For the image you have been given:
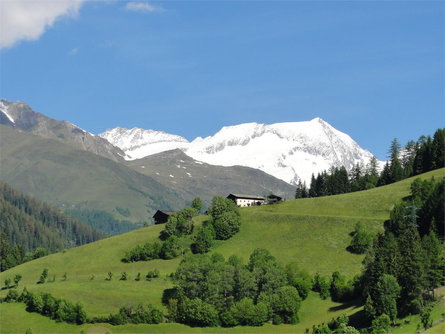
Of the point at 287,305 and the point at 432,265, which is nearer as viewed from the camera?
the point at 432,265

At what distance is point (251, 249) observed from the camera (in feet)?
497

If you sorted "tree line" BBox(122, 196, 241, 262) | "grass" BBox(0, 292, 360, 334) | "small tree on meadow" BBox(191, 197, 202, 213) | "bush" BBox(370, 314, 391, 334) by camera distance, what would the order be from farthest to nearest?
"small tree on meadow" BBox(191, 197, 202, 213) → "tree line" BBox(122, 196, 241, 262) → "grass" BBox(0, 292, 360, 334) → "bush" BBox(370, 314, 391, 334)

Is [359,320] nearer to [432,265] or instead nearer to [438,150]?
[432,265]

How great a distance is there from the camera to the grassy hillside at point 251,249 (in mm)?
116812

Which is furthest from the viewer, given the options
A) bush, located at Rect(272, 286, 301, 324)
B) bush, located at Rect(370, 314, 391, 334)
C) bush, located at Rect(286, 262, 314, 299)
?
bush, located at Rect(286, 262, 314, 299)

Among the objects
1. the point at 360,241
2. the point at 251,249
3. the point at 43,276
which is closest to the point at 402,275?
the point at 360,241

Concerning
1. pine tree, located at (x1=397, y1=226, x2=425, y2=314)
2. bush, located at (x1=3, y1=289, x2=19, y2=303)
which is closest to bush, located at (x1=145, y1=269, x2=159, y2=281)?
bush, located at (x1=3, y1=289, x2=19, y2=303)

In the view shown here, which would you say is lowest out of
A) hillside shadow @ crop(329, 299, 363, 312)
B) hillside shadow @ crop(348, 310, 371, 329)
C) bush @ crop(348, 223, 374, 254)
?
hillside shadow @ crop(348, 310, 371, 329)

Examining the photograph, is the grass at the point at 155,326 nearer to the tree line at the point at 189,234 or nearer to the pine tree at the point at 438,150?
the tree line at the point at 189,234

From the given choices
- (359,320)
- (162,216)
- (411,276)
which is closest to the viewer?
(359,320)

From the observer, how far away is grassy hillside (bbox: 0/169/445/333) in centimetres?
11681

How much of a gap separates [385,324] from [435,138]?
122 m

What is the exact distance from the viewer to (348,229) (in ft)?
495

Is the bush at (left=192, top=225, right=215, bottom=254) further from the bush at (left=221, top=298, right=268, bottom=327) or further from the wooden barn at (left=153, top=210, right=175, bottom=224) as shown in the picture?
the bush at (left=221, top=298, right=268, bottom=327)
